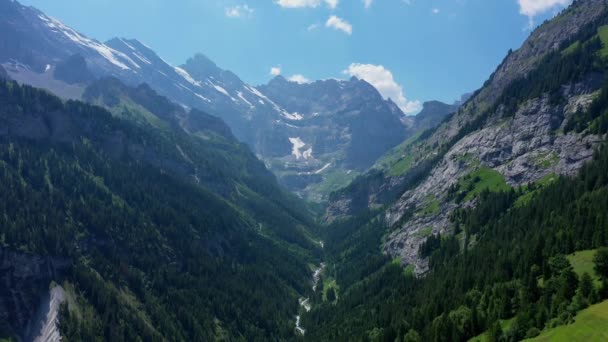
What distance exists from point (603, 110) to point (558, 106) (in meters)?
23.5

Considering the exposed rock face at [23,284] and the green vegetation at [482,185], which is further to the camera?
the green vegetation at [482,185]

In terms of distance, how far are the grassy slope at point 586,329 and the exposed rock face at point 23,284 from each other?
13643cm

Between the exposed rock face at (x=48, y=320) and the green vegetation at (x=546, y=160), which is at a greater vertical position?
the green vegetation at (x=546, y=160)

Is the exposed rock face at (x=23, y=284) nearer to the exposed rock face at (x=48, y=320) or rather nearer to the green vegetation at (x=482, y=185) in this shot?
the exposed rock face at (x=48, y=320)

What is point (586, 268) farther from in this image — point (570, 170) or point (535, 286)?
point (570, 170)

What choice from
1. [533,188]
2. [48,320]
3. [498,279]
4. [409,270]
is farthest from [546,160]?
[48,320]

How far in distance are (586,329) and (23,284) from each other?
488 ft

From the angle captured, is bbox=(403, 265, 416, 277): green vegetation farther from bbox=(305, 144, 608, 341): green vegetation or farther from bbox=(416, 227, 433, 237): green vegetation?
bbox=(416, 227, 433, 237): green vegetation

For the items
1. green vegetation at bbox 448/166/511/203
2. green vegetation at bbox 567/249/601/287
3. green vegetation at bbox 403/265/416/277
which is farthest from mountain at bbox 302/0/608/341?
green vegetation at bbox 448/166/511/203

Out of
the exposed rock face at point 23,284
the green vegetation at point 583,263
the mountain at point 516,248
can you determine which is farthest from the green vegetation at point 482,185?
the exposed rock face at point 23,284

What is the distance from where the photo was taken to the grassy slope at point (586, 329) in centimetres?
6496

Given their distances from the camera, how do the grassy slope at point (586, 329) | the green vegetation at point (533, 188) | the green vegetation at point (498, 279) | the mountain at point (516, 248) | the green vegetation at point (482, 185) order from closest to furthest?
the grassy slope at point (586, 329) → the green vegetation at point (498, 279) → the mountain at point (516, 248) → the green vegetation at point (533, 188) → the green vegetation at point (482, 185)

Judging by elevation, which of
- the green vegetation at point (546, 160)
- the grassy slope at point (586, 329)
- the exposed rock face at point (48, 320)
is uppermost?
the green vegetation at point (546, 160)

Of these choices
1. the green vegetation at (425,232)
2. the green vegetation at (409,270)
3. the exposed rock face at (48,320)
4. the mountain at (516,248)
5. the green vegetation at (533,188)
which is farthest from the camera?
the green vegetation at (425,232)
